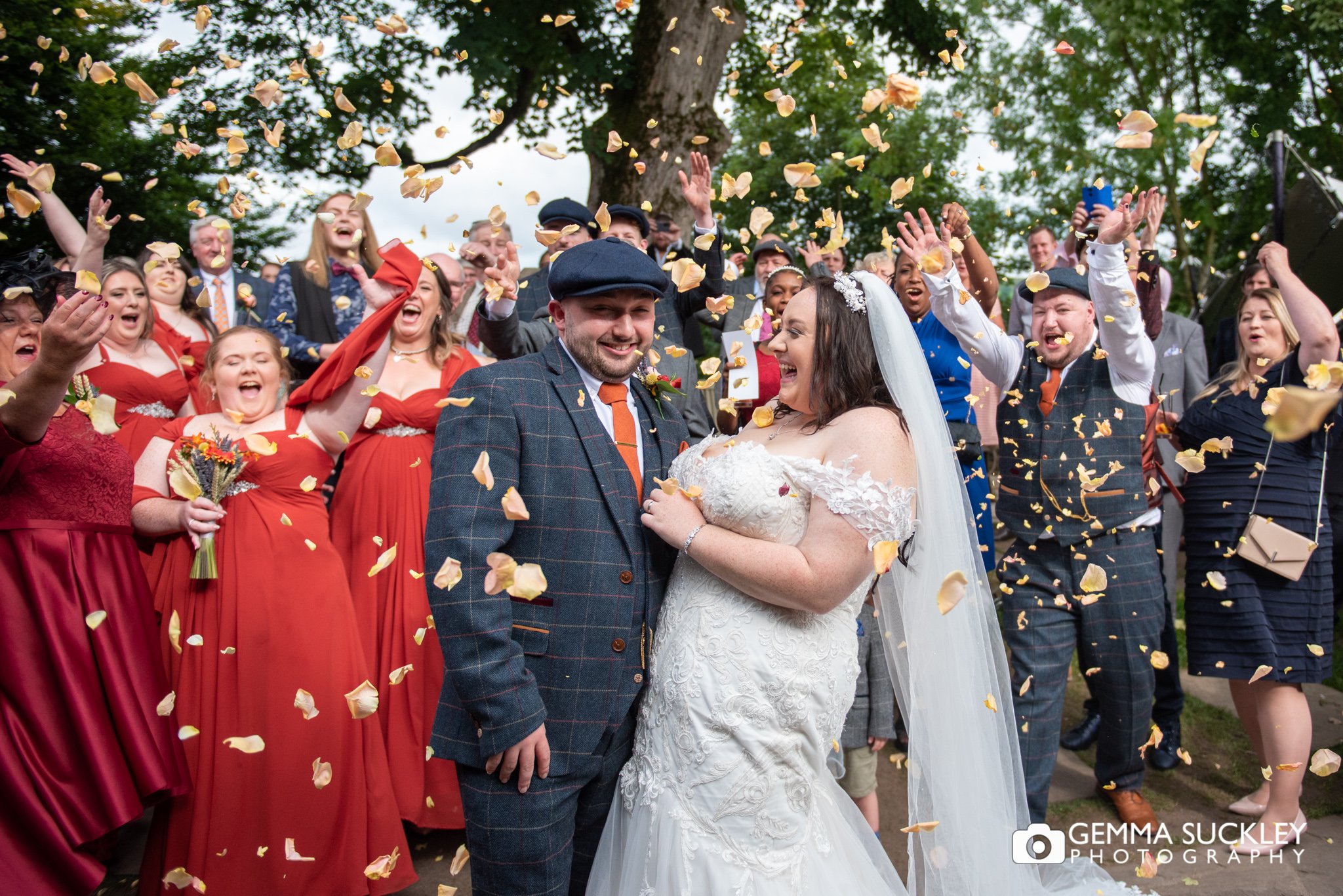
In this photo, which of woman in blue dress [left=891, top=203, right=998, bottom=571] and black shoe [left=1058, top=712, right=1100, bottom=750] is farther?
black shoe [left=1058, top=712, right=1100, bottom=750]

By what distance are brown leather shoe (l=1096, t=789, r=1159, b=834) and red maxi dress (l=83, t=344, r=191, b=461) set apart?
4925mm

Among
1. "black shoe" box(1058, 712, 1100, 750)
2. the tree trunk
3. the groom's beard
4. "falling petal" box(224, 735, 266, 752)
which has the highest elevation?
the tree trunk

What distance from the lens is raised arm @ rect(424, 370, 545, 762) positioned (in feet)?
7.63

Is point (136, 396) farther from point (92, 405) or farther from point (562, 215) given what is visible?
point (562, 215)

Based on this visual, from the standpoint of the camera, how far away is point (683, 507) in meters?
2.64

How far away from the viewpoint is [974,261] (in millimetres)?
4945

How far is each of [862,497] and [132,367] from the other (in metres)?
3.70

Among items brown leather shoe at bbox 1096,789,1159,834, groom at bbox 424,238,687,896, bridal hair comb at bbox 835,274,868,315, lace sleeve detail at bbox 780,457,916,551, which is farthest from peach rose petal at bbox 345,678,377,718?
brown leather shoe at bbox 1096,789,1159,834

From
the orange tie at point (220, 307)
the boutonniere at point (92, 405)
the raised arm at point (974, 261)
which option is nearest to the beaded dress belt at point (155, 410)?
the boutonniere at point (92, 405)

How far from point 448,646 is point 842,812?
4.54 ft

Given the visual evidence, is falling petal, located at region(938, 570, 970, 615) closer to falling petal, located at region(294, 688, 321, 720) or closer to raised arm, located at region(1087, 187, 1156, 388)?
raised arm, located at region(1087, 187, 1156, 388)

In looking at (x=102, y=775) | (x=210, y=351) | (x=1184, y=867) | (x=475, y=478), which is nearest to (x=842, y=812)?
(x=475, y=478)

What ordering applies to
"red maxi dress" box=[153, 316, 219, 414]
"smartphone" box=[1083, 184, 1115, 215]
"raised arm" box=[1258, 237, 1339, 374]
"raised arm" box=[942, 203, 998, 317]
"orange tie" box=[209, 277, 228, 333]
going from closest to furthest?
"raised arm" box=[1258, 237, 1339, 374] < "smartphone" box=[1083, 184, 1115, 215] < "raised arm" box=[942, 203, 998, 317] < "red maxi dress" box=[153, 316, 219, 414] < "orange tie" box=[209, 277, 228, 333]

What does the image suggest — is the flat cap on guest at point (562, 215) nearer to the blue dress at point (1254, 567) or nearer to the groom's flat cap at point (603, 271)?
the groom's flat cap at point (603, 271)
